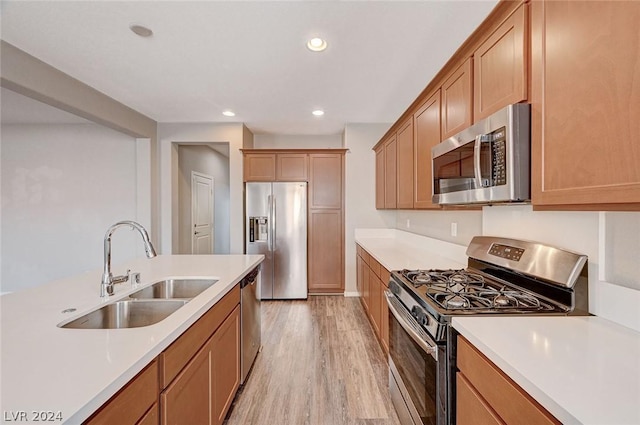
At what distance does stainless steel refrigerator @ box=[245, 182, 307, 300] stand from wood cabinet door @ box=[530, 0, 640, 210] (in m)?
3.43

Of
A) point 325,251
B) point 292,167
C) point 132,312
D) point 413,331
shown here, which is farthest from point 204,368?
point 292,167

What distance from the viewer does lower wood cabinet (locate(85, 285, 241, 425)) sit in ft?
2.72

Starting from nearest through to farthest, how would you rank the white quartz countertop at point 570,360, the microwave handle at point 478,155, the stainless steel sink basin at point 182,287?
the white quartz countertop at point 570,360
the microwave handle at point 478,155
the stainless steel sink basin at point 182,287

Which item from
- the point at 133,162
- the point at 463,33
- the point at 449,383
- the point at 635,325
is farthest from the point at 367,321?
the point at 133,162

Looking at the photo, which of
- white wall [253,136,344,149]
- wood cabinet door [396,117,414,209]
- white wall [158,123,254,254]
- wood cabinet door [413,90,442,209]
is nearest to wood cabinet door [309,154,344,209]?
white wall [253,136,344,149]

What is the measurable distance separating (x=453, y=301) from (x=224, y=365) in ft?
4.39

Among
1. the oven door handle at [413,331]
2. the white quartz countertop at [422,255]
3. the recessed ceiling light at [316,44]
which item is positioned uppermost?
the recessed ceiling light at [316,44]

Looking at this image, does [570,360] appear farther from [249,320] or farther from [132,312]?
[249,320]

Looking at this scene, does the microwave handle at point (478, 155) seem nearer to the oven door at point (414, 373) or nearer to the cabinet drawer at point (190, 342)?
the oven door at point (414, 373)

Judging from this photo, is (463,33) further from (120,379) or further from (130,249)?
(130,249)

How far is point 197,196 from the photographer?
5.41 m

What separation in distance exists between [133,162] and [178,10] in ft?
10.4

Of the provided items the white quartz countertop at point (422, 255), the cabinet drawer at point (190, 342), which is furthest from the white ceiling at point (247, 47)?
the cabinet drawer at point (190, 342)

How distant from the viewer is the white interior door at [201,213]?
5258 millimetres
